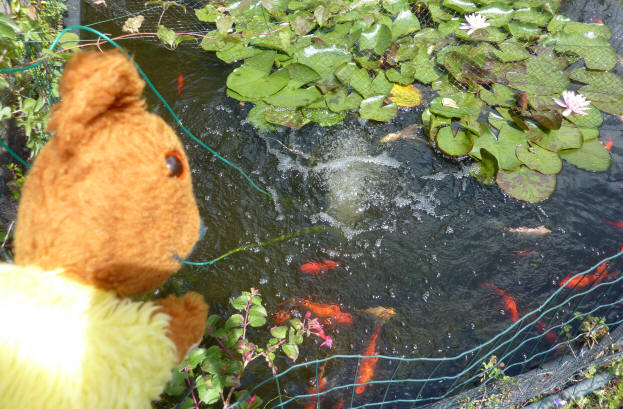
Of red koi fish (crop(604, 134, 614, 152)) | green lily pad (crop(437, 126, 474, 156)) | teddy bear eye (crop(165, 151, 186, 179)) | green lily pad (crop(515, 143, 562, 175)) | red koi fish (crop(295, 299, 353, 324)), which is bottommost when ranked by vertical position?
red koi fish (crop(295, 299, 353, 324))

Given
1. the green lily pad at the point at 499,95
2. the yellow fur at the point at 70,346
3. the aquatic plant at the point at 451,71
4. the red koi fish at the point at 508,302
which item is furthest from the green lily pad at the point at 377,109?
the yellow fur at the point at 70,346

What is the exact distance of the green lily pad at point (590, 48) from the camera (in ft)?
9.28

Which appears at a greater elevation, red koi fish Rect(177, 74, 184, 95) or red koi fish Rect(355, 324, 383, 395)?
red koi fish Rect(177, 74, 184, 95)

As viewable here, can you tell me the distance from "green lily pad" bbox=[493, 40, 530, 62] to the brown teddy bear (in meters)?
2.78

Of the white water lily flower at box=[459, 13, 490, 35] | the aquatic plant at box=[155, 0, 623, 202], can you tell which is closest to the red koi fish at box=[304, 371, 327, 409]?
the aquatic plant at box=[155, 0, 623, 202]

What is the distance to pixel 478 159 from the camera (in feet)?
7.86

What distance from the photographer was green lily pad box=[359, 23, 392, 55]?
282 centimetres

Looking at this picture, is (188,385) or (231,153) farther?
(231,153)

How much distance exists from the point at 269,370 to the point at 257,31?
2.33 meters

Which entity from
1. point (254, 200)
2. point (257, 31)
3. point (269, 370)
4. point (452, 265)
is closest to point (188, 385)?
point (269, 370)

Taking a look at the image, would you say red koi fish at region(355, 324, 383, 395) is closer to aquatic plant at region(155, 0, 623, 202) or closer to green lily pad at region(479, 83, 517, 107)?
aquatic plant at region(155, 0, 623, 202)

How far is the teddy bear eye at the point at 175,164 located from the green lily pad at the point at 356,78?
2032 millimetres

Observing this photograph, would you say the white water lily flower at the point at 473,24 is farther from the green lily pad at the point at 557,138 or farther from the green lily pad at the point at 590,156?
the green lily pad at the point at 590,156

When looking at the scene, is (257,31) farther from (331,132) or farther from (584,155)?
(584,155)
